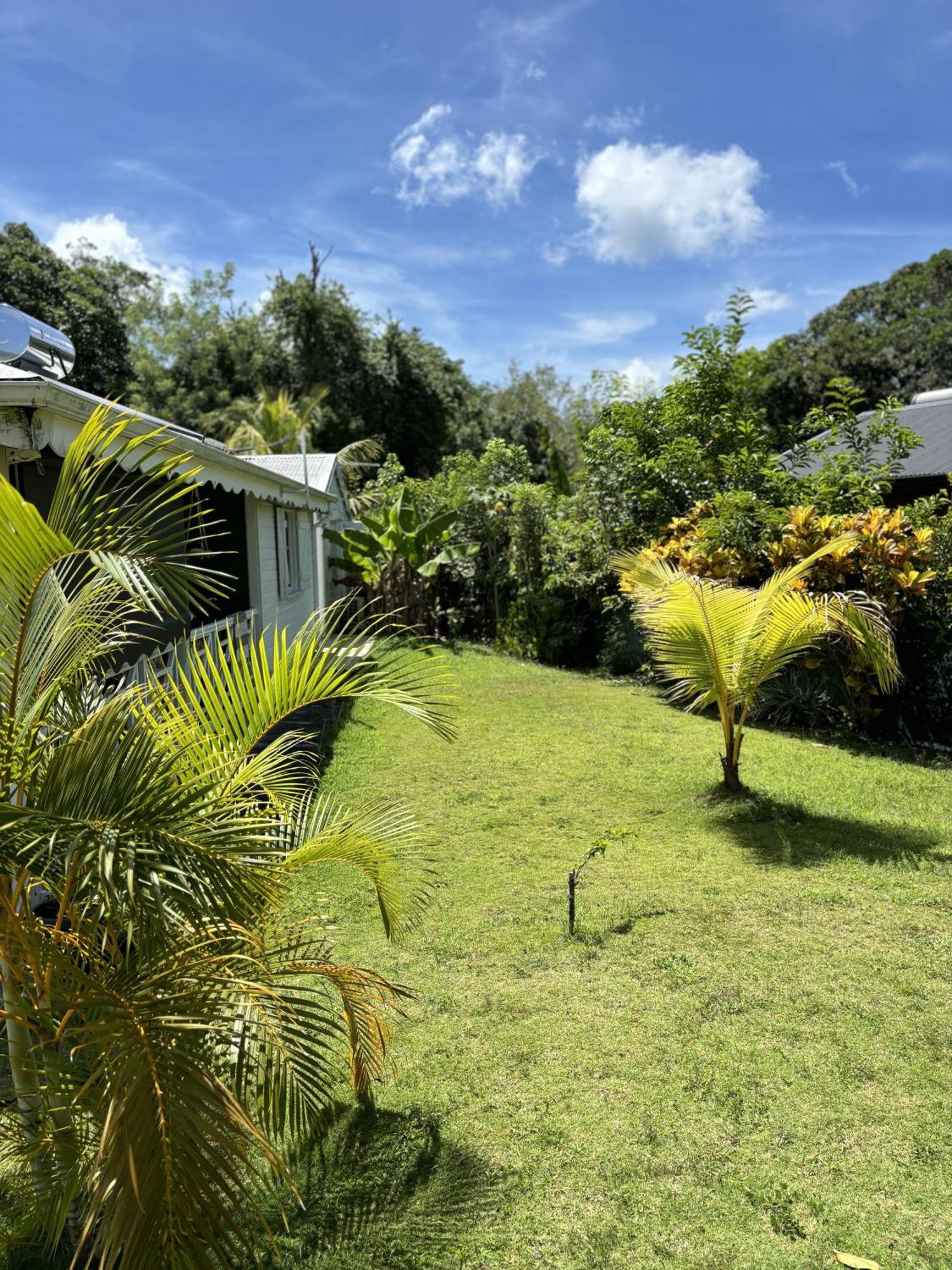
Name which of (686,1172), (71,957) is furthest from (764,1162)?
(71,957)

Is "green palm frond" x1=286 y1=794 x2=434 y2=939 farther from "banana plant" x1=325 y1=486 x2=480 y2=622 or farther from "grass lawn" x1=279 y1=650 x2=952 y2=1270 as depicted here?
"banana plant" x1=325 y1=486 x2=480 y2=622

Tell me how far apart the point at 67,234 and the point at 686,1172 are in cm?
4370

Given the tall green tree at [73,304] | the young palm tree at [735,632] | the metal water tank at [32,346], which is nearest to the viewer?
the metal water tank at [32,346]

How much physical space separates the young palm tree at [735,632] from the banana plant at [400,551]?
8402mm

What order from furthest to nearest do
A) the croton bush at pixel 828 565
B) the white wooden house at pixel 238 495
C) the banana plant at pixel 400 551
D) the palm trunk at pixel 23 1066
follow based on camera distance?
the banana plant at pixel 400 551 < the croton bush at pixel 828 565 < the white wooden house at pixel 238 495 < the palm trunk at pixel 23 1066

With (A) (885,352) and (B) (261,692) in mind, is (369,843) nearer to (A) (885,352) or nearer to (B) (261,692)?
(B) (261,692)

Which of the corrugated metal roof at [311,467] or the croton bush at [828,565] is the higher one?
the corrugated metal roof at [311,467]

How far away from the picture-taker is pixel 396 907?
3.33 metres

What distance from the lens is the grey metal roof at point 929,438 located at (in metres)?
14.1

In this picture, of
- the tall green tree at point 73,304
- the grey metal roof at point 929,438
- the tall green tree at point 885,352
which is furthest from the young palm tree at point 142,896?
the tall green tree at point 885,352

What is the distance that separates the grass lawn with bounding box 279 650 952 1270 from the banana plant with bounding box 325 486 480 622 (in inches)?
345

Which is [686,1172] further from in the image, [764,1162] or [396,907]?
[396,907]

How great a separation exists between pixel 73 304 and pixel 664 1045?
3504cm

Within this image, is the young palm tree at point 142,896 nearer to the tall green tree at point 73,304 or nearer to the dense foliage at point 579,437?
the dense foliage at point 579,437
